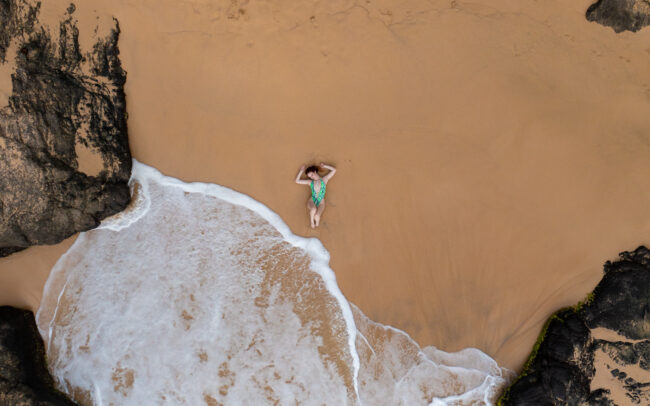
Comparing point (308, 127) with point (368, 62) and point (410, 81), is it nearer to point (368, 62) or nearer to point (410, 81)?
point (368, 62)

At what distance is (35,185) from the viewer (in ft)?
14.9

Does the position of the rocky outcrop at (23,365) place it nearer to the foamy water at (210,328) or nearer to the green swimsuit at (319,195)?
the foamy water at (210,328)

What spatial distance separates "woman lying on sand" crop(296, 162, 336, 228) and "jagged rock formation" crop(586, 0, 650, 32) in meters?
4.25

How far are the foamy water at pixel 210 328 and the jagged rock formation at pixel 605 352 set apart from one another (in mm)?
644

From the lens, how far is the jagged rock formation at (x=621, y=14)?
4742 mm

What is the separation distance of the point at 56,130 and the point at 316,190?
3.58 metres

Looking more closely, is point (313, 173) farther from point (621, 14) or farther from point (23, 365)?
point (23, 365)

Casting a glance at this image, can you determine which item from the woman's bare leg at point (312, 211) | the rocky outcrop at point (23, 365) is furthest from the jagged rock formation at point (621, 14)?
the rocky outcrop at point (23, 365)

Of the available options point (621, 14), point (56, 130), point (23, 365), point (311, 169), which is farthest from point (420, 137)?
point (23, 365)

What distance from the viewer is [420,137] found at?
202 inches

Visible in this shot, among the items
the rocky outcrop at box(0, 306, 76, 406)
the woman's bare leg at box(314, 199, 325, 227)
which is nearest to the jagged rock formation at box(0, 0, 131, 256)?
the rocky outcrop at box(0, 306, 76, 406)

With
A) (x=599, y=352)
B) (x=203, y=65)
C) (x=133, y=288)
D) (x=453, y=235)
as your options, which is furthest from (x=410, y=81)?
(x=133, y=288)

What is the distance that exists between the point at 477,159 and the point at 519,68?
1423 millimetres

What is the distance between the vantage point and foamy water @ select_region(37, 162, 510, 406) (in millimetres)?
5113
